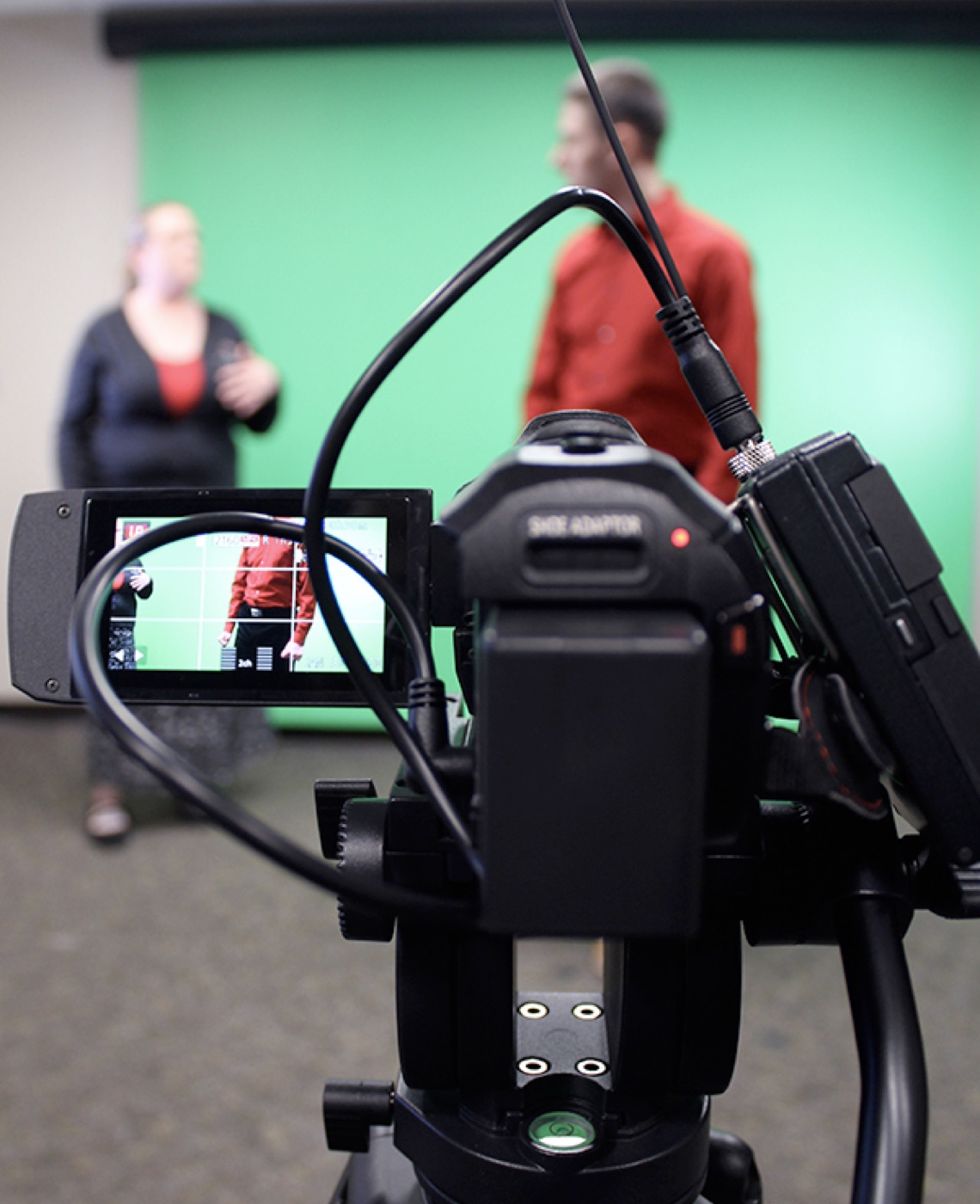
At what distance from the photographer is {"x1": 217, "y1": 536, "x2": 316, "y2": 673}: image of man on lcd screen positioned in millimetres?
427

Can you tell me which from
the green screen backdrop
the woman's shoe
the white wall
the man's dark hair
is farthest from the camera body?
the white wall

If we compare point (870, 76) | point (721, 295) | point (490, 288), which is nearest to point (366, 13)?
point (490, 288)

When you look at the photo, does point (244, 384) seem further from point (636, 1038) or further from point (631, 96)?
point (636, 1038)

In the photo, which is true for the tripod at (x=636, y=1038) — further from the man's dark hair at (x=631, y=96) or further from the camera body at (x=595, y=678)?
the man's dark hair at (x=631, y=96)

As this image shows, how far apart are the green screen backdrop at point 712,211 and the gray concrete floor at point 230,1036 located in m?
1.17

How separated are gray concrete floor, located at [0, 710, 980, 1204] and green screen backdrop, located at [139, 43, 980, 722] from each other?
1.17 m

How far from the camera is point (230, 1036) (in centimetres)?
142

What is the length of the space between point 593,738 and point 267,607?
22cm

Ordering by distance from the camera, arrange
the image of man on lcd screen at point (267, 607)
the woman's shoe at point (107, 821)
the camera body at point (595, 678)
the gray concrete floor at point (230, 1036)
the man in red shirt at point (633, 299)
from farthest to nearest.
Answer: the woman's shoe at point (107, 821), the man in red shirt at point (633, 299), the gray concrete floor at point (230, 1036), the image of man on lcd screen at point (267, 607), the camera body at point (595, 678)

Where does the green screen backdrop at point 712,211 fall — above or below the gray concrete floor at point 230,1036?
above

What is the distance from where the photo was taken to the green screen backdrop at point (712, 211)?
263cm

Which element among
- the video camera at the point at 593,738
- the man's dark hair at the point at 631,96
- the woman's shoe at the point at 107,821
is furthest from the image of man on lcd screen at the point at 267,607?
the woman's shoe at the point at 107,821

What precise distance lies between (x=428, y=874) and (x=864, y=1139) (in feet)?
0.50

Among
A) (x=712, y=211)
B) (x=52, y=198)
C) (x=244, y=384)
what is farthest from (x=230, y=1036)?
(x=52, y=198)
